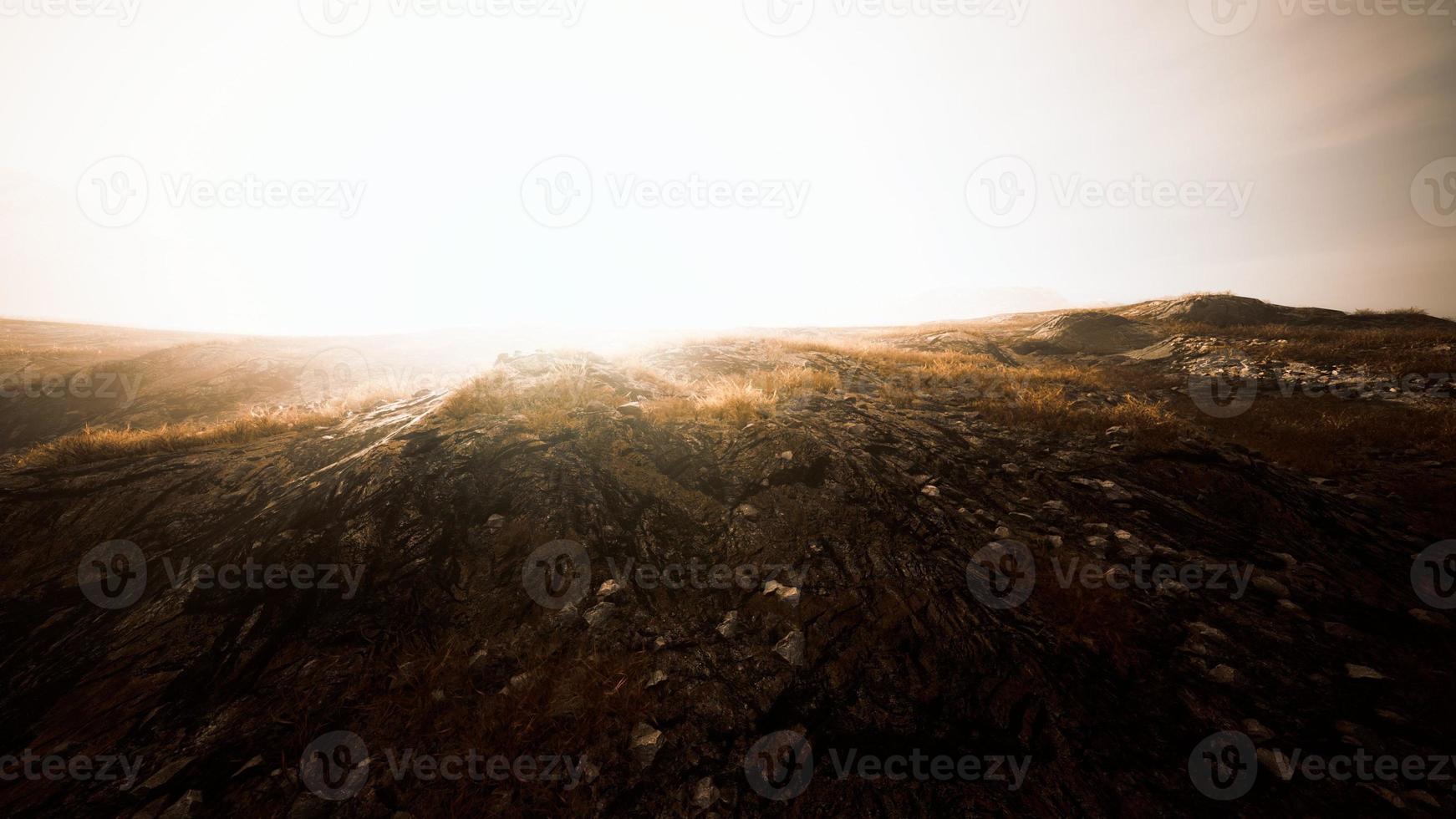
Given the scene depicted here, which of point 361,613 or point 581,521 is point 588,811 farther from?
point 361,613

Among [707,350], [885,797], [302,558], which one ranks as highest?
[707,350]

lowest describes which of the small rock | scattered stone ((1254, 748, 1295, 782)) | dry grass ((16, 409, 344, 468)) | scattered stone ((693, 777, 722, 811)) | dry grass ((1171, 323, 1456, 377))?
scattered stone ((693, 777, 722, 811))

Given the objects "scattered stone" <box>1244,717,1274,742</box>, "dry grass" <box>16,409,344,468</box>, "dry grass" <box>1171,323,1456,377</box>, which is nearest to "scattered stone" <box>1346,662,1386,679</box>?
"scattered stone" <box>1244,717,1274,742</box>

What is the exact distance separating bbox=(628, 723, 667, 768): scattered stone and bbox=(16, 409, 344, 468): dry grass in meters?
8.99

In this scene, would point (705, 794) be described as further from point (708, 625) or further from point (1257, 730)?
point (1257, 730)

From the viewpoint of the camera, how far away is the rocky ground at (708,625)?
390 cm

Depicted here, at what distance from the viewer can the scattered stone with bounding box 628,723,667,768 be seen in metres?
4.04

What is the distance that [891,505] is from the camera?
21.2 feet

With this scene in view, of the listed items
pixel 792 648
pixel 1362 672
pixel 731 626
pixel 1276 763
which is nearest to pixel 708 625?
pixel 731 626

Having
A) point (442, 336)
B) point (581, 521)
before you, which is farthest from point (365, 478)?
point (442, 336)

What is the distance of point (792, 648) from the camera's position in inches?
189

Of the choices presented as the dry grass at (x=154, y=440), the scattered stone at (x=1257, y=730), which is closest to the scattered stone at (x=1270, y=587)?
the scattered stone at (x=1257, y=730)

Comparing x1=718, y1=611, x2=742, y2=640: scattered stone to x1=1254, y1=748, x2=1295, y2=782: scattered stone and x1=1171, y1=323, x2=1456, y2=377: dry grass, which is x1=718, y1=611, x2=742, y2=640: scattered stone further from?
x1=1171, y1=323, x2=1456, y2=377: dry grass

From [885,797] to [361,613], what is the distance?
18.8ft
